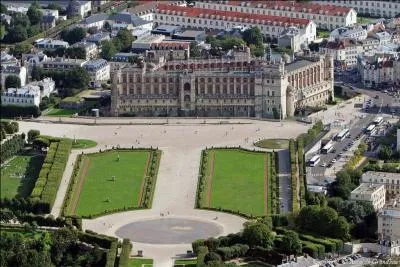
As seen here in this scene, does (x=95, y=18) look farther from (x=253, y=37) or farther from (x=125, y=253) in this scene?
(x=125, y=253)

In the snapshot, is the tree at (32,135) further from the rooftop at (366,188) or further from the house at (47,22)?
the house at (47,22)

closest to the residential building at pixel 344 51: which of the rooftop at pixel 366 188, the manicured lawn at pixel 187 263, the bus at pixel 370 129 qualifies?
the bus at pixel 370 129

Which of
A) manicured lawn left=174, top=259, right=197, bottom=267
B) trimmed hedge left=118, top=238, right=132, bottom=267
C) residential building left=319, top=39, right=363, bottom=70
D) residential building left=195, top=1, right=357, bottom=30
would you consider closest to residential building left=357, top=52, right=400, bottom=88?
residential building left=319, top=39, right=363, bottom=70

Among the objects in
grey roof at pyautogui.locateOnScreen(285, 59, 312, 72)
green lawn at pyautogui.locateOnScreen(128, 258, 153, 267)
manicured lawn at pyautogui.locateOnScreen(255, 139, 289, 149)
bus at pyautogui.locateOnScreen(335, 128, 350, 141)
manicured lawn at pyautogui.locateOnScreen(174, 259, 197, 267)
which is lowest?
green lawn at pyautogui.locateOnScreen(128, 258, 153, 267)

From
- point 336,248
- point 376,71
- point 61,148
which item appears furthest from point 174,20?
point 336,248

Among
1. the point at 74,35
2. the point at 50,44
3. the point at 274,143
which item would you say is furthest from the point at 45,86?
the point at 274,143

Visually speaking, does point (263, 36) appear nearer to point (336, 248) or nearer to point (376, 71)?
point (376, 71)

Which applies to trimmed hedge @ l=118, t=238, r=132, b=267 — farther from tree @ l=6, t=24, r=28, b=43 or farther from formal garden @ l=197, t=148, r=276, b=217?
tree @ l=6, t=24, r=28, b=43
